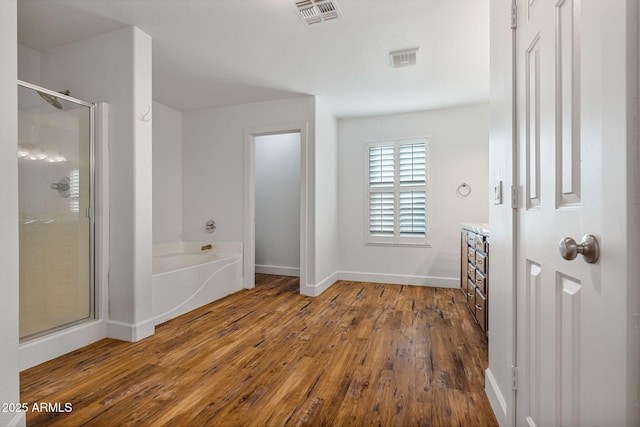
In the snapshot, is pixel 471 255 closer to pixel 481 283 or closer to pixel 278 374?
pixel 481 283

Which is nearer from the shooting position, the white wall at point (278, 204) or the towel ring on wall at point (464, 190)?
the towel ring on wall at point (464, 190)

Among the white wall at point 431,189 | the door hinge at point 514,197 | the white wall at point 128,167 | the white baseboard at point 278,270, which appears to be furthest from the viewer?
the white baseboard at point 278,270

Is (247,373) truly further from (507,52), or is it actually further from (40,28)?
(40,28)

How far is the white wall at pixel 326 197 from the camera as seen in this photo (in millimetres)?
3861

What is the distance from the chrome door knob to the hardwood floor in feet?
3.82

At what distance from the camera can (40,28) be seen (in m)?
2.44

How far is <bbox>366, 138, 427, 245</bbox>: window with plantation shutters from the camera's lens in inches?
171

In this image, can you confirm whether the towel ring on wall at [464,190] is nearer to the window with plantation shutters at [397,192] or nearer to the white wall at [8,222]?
the window with plantation shutters at [397,192]

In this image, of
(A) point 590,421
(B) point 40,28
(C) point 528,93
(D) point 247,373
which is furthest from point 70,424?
(B) point 40,28

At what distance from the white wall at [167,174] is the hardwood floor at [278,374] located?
5.57ft

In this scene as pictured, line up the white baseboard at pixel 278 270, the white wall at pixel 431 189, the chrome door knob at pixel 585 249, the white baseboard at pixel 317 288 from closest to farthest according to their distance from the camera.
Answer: the chrome door knob at pixel 585 249
the white baseboard at pixel 317 288
the white wall at pixel 431 189
the white baseboard at pixel 278 270

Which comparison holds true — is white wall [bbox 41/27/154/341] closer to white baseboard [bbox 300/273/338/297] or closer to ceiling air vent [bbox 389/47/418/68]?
white baseboard [bbox 300/273/338/297]

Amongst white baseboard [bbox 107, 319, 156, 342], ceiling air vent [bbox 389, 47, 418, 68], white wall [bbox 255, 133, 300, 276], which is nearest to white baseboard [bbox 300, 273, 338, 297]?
white wall [bbox 255, 133, 300, 276]

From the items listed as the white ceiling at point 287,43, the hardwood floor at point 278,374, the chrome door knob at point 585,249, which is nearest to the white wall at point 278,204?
the white ceiling at point 287,43
